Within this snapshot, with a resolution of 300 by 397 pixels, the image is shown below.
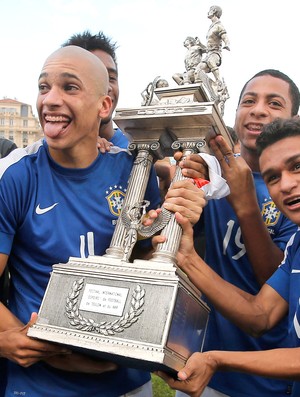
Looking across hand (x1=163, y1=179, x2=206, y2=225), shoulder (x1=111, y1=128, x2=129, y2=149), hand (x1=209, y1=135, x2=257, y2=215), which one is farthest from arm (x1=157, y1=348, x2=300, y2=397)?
shoulder (x1=111, y1=128, x2=129, y2=149)

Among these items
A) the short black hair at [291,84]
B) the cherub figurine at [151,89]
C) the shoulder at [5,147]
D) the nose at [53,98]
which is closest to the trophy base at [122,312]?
the nose at [53,98]

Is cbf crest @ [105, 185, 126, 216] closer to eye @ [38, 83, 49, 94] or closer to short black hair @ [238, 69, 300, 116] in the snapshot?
eye @ [38, 83, 49, 94]

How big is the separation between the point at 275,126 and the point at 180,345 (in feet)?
3.92

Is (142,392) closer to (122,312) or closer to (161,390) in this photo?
(122,312)

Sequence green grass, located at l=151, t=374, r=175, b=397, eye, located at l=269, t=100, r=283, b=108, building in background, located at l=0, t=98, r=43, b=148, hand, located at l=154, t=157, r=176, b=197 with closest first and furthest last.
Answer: eye, located at l=269, t=100, r=283, b=108 < hand, located at l=154, t=157, r=176, b=197 < green grass, located at l=151, t=374, r=175, b=397 < building in background, located at l=0, t=98, r=43, b=148

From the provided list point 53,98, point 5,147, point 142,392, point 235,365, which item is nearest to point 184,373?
point 235,365

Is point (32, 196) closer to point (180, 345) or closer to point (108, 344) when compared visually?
point (108, 344)

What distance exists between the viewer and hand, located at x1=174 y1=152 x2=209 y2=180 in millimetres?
2363

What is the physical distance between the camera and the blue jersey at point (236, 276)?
2.51 m

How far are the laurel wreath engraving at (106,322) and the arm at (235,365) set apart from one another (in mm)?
304

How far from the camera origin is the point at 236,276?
2658mm

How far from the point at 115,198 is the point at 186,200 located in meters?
0.39

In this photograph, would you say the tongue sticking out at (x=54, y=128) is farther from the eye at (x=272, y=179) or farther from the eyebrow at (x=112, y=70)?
the eyebrow at (x=112, y=70)

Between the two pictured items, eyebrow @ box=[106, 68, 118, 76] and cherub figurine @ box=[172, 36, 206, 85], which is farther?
cherub figurine @ box=[172, 36, 206, 85]
